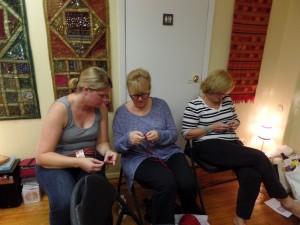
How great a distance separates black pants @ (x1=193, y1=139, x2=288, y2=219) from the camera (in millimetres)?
1702

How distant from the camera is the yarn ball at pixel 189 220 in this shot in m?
1.51

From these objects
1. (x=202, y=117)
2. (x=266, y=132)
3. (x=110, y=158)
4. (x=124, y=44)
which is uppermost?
(x=124, y=44)

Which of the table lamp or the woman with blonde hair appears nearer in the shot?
the woman with blonde hair

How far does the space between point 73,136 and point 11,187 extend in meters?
0.85

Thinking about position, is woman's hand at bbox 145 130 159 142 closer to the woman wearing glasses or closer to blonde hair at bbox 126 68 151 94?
the woman wearing glasses

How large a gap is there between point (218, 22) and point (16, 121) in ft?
6.75

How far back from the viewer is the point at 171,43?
2.13 metres

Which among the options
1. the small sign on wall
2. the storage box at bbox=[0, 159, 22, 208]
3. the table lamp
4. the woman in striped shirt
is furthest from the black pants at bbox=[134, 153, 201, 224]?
the table lamp

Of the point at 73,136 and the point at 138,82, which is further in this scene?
the point at 138,82

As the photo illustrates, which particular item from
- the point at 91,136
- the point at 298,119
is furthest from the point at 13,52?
the point at 298,119

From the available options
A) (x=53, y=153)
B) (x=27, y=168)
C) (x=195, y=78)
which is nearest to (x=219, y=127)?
(x=195, y=78)

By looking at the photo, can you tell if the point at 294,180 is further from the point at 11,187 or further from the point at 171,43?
the point at 11,187

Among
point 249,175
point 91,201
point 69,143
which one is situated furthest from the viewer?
point 249,175

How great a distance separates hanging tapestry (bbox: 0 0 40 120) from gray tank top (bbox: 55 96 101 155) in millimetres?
623
